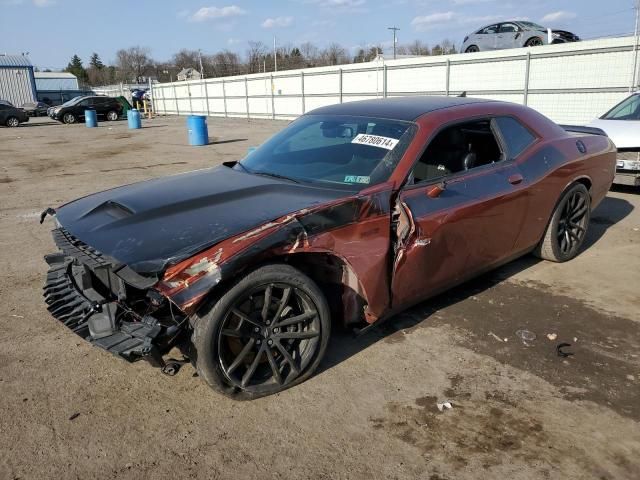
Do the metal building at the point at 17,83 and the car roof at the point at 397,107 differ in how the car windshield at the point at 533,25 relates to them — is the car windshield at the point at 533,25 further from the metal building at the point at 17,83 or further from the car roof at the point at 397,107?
the metal building at the point at 17,83

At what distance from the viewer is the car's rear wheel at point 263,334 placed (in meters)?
2.65

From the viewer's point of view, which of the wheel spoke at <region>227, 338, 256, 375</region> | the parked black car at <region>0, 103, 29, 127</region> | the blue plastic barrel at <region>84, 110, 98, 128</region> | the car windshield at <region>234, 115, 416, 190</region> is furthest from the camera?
the parked black car at <region>0, 103, 29, 127</region>

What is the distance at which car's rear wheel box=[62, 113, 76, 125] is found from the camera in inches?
1280

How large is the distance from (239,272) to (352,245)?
28.4 inches

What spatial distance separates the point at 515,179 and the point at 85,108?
3441 centimetres

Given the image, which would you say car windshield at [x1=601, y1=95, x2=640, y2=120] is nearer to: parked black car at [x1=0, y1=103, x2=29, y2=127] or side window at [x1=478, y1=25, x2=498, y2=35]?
side window at [x1=478, y1=25, x2=498, y2=35]

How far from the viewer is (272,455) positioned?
248cm

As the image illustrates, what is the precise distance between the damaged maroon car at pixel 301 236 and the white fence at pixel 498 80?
502 inches

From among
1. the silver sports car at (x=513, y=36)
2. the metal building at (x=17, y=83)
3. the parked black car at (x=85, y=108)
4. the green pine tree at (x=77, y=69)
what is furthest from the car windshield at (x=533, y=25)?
the green pine tree at (x=77, y=69)

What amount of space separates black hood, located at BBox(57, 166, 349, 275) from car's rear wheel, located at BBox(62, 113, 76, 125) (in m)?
33.2

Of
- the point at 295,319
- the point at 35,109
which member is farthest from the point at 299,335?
the point at 35,109

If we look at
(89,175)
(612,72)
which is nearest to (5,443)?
(89,175)

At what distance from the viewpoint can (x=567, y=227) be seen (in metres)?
5.02

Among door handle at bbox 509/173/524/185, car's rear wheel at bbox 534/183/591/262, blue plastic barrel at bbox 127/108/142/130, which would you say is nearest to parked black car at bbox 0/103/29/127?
blue plastic barrel at bbox 127/108/142/130
